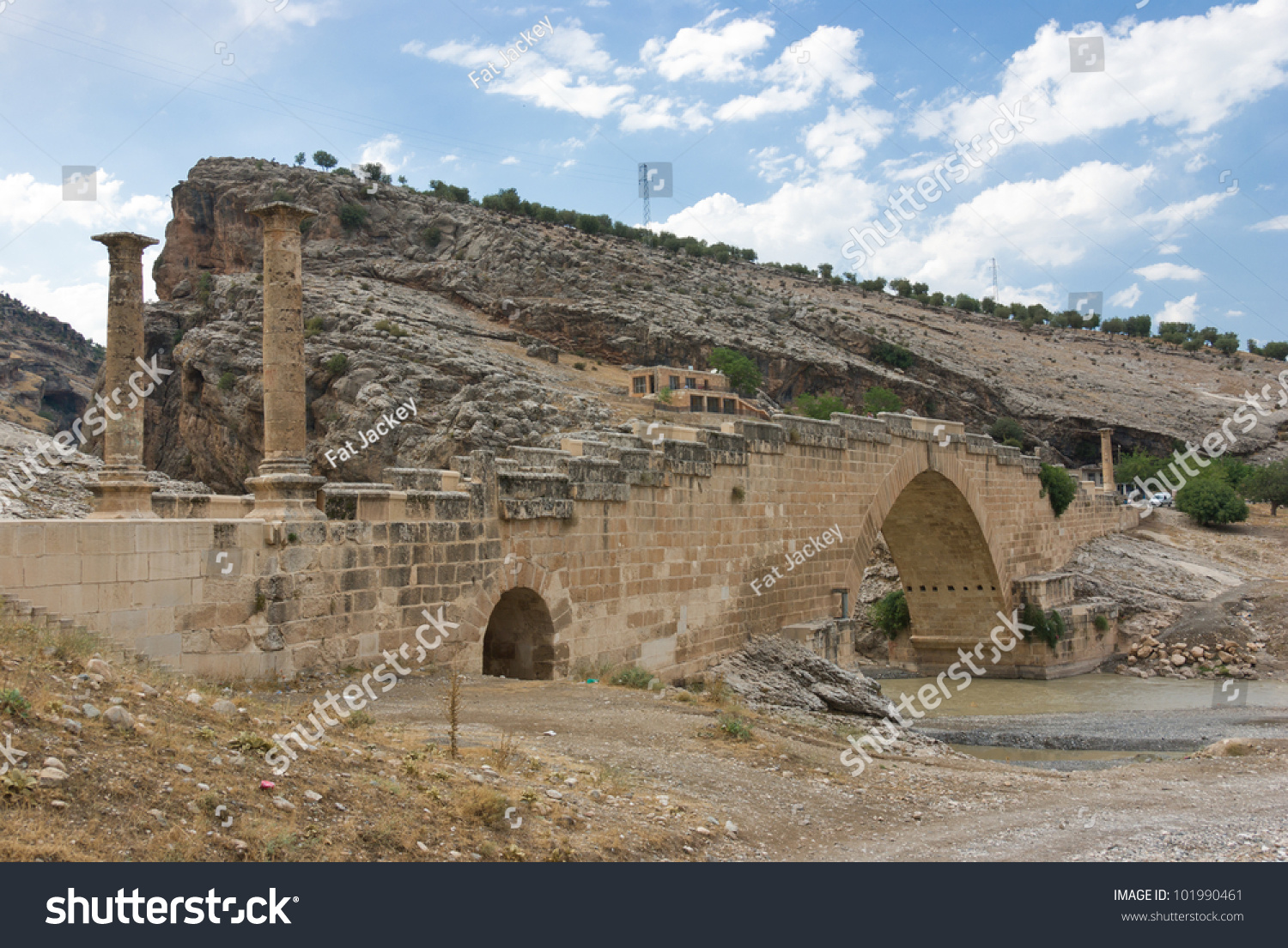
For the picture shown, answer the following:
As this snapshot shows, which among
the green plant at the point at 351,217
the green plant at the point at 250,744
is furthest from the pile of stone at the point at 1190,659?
the green plant at the point at 351,217

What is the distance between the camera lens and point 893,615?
2858 centimetres

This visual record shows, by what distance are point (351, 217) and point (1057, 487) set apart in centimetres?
5019

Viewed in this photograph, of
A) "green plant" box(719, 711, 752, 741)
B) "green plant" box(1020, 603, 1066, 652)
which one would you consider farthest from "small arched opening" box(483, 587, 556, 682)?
"green plant" box(1020, 603, 1066, 652)

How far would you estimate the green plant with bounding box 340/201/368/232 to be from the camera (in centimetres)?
6294

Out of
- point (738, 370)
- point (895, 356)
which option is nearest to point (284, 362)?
point (738, 370)

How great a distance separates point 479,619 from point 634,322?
166 feet

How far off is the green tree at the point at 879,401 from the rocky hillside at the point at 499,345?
3091mm

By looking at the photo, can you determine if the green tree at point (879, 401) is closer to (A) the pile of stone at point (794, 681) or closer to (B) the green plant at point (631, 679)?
(A) the pile of stone at point (794, 681)

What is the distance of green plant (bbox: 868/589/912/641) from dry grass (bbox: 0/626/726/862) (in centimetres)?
2316

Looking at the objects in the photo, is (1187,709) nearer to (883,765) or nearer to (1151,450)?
(883,765)

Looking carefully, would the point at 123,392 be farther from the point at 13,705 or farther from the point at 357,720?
the point at 13,705

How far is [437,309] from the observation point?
56.9 meters

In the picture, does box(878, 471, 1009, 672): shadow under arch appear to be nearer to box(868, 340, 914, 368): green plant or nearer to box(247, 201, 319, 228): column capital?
box(247, 201, 319, 228): column capital

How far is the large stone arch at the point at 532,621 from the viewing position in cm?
1148
